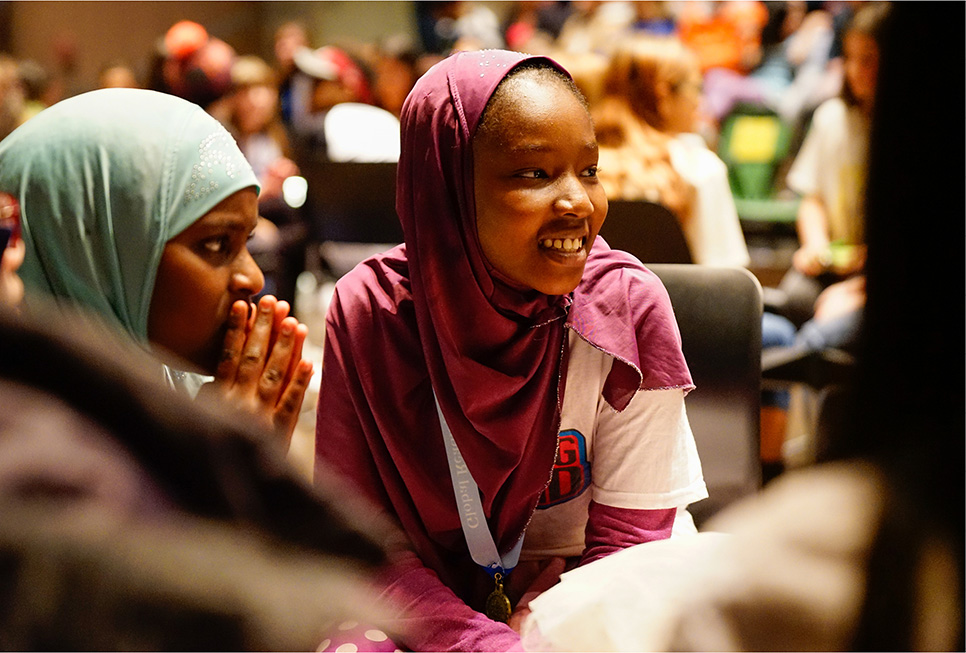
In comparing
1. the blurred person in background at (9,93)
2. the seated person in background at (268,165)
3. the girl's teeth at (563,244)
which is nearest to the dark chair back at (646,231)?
the girl's teeth at (563,244)

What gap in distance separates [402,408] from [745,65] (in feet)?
17.6

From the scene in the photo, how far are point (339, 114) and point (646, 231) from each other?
2.46 meters

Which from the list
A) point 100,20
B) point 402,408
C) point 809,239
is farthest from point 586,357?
point 100,20

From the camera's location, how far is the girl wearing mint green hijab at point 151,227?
1.04m

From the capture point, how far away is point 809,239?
3115mm

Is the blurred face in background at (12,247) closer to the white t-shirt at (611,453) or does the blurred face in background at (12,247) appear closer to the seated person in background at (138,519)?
the seated person in background at (138,519)

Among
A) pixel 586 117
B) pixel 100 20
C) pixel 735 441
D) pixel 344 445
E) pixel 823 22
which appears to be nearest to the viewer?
pixel 586 117

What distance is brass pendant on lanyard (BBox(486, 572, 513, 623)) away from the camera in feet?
3.77

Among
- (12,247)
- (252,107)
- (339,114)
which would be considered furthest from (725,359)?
(252,107)

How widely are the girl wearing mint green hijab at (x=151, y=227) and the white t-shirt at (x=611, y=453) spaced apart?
393 mm

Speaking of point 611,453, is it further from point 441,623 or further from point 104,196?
point 104,196

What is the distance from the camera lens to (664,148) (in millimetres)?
2502

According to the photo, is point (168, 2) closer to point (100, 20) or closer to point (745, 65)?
point (100, 20)

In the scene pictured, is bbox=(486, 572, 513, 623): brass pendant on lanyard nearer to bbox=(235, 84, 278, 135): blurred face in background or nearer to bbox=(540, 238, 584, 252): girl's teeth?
bbox=(540, 238, 584, 252): girl's teeth
